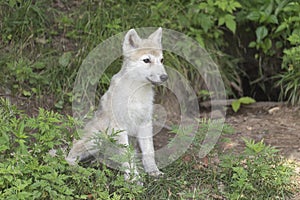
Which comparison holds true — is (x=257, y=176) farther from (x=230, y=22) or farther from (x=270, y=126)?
(x=230, y=22)

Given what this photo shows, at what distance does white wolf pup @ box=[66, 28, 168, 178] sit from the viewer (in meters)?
5.49

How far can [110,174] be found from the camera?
16.4 ft

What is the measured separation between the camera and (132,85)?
5.58 meters

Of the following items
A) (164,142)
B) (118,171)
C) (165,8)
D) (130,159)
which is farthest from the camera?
(165,8)

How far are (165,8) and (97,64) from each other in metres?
1.28

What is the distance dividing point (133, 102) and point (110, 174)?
0.87 metres

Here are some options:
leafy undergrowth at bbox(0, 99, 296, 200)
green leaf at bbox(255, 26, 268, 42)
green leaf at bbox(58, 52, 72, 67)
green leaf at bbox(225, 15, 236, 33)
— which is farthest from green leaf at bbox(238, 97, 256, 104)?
green leaf at bbox(58, 52, 72, 67)

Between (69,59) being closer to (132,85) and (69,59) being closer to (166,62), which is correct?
(166,62)

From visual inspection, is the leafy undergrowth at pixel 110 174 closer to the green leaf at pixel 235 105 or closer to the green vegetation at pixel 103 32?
Answer: the green vegetation at pixel 103 32

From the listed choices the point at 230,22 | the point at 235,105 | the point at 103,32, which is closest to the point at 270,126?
the point at 235,105

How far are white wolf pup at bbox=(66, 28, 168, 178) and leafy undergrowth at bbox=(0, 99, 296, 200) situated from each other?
0.85ft

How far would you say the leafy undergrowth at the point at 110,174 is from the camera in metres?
4.59

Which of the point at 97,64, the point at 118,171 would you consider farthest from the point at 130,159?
the point at 97,64

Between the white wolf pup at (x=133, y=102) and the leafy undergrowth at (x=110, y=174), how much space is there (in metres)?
0.26
